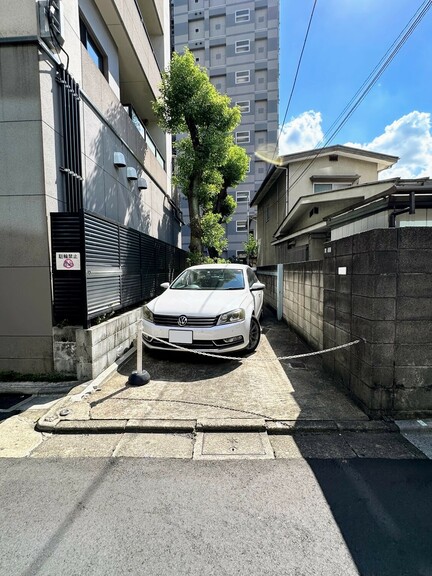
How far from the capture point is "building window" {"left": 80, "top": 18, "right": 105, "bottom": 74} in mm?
6164

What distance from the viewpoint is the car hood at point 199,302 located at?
15.5ft

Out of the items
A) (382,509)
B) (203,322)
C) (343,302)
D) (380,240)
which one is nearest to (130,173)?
(203,322)

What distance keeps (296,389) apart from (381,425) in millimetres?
1056

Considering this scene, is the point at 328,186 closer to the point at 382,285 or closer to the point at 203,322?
the point at 203,322

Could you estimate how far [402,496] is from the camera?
2.13 m

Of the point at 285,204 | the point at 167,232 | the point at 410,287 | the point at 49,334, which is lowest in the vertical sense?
the point at 49,334

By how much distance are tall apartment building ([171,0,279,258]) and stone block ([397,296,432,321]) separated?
2956 cm

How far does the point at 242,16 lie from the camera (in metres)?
31.9

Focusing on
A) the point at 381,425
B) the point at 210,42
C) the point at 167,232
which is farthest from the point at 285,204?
the point at 210,42

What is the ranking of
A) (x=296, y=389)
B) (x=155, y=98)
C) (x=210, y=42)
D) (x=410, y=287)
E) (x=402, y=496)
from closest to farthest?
1. (x=402, y=496)
2. (x=410, y=287)
3. (x=296, y=389)
4. (x=155, y=98)
5. (x=210, y=42)

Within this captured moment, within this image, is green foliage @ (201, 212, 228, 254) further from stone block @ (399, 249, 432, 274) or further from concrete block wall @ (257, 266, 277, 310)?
stone block @ (399, 249, 432, 274)

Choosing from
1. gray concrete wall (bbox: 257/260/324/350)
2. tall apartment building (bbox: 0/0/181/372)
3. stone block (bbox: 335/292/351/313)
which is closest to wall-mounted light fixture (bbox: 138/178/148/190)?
tall apartment building (bbox: 0/0/181/372)

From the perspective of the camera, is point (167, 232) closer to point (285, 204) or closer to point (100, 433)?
point (285, 204)

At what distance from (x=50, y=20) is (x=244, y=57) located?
34.7 metres
